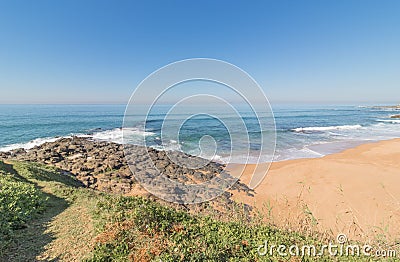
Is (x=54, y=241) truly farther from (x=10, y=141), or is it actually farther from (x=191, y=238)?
(x=10, y=141)

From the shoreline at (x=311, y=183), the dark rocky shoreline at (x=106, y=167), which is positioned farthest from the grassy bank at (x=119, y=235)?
the dark rocky shoreline at (x=106, y=167)

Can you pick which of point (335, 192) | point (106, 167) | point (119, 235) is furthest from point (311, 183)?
point (106, 167)

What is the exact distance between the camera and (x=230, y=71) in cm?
548

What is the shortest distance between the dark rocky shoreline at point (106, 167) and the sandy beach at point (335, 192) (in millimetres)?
1853

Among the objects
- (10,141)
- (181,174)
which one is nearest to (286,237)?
(181,174)

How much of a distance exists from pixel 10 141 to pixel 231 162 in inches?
926

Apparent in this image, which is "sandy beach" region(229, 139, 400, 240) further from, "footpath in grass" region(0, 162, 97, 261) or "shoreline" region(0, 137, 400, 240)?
"footpath in grass" region(0, 162, 97, 261)

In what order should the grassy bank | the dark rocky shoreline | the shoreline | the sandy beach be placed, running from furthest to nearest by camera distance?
the dark rocky shoreline → the shoreline → the sandy beach → the grassy bank

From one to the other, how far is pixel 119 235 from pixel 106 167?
10.7 meters

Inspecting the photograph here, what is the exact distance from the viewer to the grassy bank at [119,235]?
299 cm

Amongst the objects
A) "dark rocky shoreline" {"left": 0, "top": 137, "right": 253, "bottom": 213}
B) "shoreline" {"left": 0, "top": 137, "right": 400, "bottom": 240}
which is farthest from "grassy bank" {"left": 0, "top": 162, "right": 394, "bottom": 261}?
"dark rocky shoreline" {"left": 0, "top": 137, "right": 253, "bottom": 213}

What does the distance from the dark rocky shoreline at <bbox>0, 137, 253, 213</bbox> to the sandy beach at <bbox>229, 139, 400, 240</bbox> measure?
185cm

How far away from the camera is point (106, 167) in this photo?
12875mm

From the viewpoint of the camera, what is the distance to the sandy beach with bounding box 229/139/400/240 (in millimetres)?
5844
